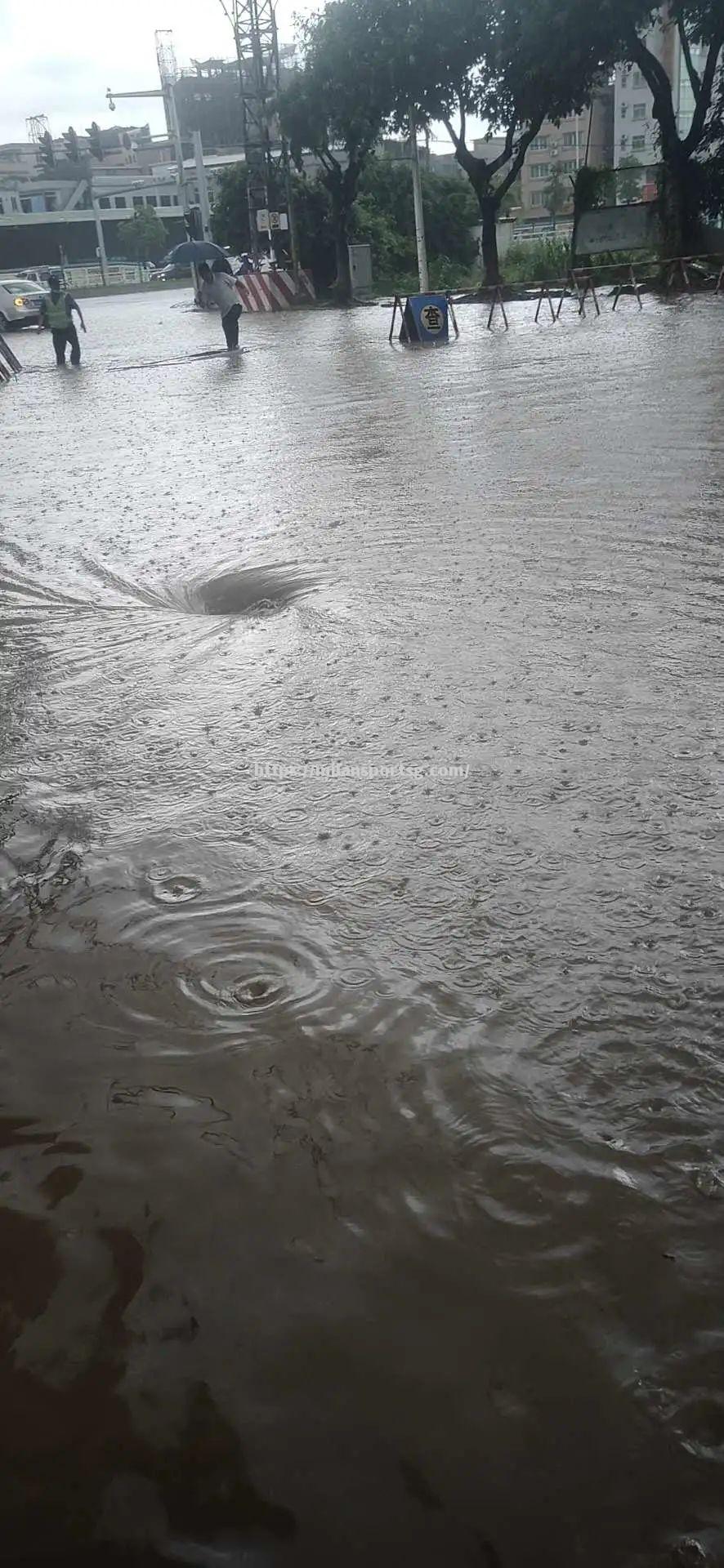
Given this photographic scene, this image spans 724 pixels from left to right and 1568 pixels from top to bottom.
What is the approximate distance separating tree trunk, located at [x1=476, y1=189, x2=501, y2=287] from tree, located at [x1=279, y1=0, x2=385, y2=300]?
3.85m

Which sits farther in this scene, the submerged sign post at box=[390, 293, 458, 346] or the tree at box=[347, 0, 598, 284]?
the tree at box=[347, 0, 598, 284]

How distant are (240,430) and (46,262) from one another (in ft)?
301

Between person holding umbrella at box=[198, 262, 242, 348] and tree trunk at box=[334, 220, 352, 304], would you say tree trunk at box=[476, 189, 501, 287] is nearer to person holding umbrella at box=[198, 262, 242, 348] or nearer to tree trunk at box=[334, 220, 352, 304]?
tree trunk at box=[334, 220, 352, 304]

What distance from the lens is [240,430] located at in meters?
11.3

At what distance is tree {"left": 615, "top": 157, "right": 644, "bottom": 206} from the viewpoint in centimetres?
2712

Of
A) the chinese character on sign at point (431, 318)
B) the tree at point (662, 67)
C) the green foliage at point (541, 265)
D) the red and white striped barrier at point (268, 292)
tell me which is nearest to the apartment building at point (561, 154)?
the green foliage at point (541, 265)

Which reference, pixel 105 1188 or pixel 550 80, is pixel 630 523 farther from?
pixel 550 80

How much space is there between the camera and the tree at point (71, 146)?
10729 centimetres

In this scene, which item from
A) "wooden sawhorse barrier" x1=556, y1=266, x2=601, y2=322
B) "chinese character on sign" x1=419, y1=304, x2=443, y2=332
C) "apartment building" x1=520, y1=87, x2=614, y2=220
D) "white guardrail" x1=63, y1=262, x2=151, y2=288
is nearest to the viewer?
"chinese character on sign" x1=419, y1=304, x2=443, y2=332

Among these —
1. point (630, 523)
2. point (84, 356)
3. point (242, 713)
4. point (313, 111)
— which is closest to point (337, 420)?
point (630, 523)

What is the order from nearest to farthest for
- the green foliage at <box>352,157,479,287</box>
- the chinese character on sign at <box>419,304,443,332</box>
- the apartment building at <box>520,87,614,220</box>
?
the chinese character on sign at <box>419,304,443,332</box> → the green foliage at <box>352,157,479,287</box> → the apartment building at <box>520,87,614,220</box>

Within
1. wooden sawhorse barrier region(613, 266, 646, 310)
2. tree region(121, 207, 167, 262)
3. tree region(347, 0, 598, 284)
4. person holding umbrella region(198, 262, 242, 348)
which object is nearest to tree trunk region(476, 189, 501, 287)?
tree region(347, 0, 598, 284)

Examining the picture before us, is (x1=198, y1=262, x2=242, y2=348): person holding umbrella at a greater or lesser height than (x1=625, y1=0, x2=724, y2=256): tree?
lesser

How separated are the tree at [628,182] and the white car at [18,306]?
16.7 metres
